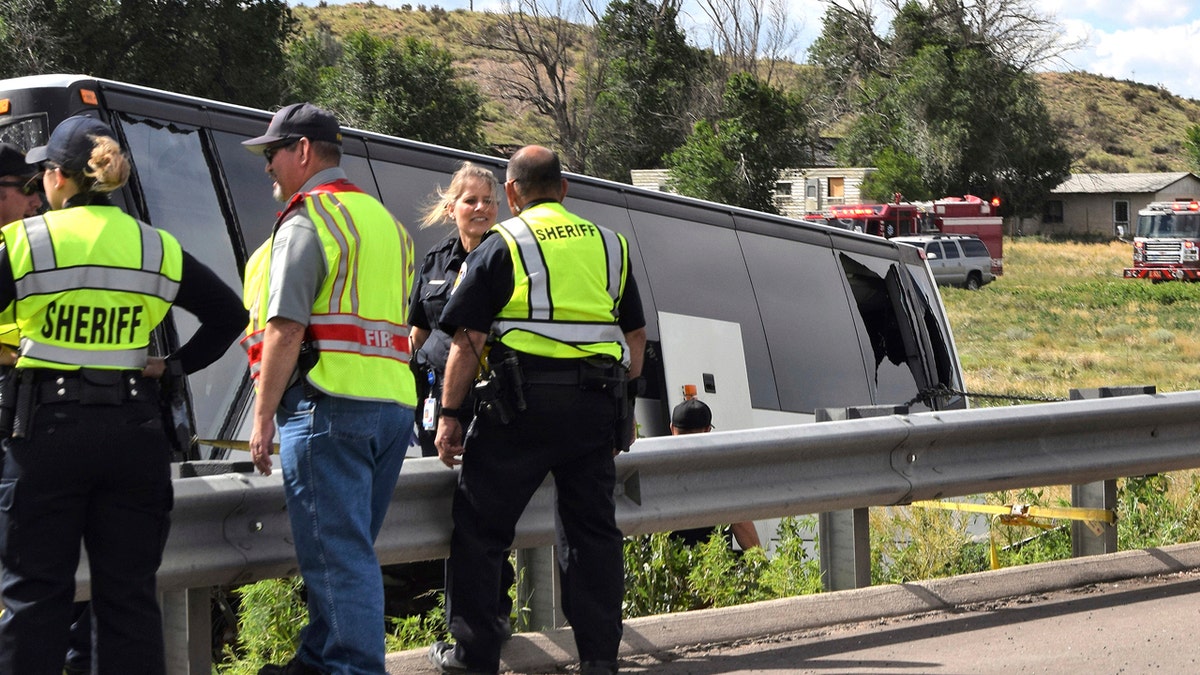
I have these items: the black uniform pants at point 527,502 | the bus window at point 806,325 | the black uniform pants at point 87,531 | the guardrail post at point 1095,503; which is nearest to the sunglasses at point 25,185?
the black uniform pants at point 87,531

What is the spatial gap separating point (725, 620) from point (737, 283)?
3.53m

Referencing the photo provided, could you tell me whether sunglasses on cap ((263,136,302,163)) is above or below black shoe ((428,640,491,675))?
above

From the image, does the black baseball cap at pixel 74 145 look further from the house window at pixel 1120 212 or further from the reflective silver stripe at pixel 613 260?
the house window at pixel 1120 212

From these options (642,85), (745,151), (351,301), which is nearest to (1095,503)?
(351,301)

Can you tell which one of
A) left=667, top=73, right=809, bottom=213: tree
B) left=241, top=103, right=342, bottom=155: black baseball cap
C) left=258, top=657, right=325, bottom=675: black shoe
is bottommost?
left=258, top=657, right=325, bottom=675: black shoe

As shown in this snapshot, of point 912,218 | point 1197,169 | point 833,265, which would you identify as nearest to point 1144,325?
point 912,218

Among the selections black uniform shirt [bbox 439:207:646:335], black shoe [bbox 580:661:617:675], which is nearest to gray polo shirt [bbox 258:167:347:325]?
black uniform shirt [bbox 439:207:646:335]

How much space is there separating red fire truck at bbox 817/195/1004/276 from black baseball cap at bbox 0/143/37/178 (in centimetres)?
4104

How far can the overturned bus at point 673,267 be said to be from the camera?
18.8 feet

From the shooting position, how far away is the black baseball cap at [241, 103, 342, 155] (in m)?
3.93

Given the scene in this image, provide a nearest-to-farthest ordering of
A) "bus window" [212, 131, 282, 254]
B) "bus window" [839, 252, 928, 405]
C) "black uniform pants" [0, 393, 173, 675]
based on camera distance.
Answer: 1. "black uniform pants" [0, 393, 173, 675]
2. "bus window" [212, 131, 282, 254]
3. "bus window" [839, 252, 928, 405]

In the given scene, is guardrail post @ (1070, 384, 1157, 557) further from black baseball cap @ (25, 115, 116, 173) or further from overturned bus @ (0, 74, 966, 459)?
black baseball cap @ (25, 115, 116, 173)

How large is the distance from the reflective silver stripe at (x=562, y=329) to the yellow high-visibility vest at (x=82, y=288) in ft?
3.43

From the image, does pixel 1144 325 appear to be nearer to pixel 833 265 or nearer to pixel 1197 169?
pixel 833 265
